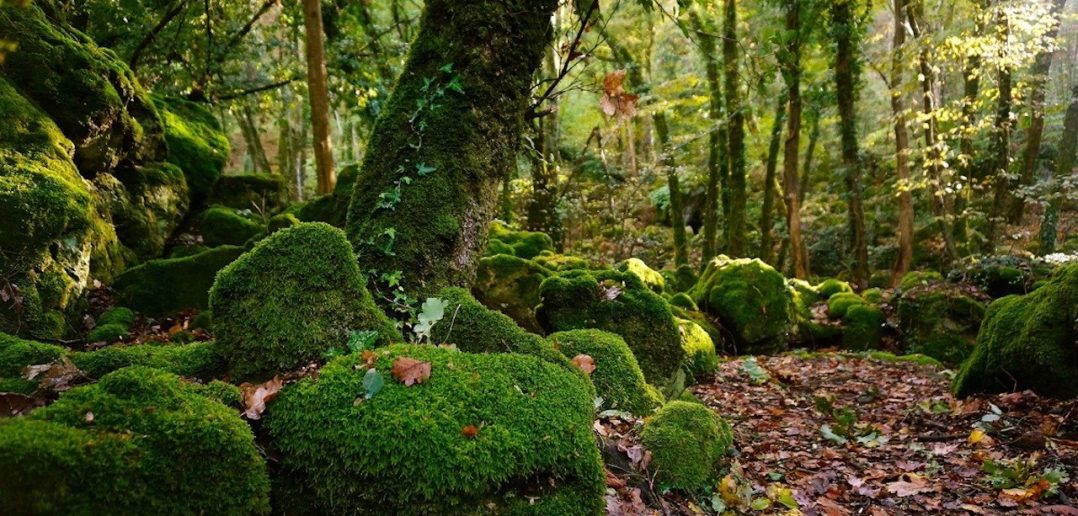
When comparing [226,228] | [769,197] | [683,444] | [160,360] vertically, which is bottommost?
[683,444]

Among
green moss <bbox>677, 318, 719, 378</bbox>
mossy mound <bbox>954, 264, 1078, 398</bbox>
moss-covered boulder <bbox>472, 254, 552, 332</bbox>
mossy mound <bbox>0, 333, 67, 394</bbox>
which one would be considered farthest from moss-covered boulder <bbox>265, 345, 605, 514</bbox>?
mossy mound <bbox>954, 264, 1078, 398</bbox>

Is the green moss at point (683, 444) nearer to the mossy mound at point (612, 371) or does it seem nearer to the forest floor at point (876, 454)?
the forest floor at point (876, 454)

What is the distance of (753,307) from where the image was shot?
9.40 metres

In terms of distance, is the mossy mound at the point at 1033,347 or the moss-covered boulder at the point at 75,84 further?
the moss-covered boulder at the point at 75,84

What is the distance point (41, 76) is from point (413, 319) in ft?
17.4

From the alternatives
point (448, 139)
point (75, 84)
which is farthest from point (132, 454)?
point (75, 84)

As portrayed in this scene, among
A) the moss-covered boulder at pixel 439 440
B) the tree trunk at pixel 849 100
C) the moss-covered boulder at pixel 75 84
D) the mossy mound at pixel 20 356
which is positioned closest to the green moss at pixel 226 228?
the moss-covered boulder at pixel 75 84

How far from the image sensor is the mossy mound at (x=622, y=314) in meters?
5.32

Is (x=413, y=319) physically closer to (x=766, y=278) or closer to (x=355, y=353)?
(x=355, y=353)

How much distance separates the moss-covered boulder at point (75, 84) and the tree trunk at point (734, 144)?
11.0m

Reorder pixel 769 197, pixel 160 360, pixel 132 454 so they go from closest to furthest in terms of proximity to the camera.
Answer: pixel 132 454, pixel 160 360, pixel 769 197

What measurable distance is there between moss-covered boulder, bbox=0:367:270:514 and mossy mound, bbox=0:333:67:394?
83cm

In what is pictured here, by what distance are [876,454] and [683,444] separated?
207 cm

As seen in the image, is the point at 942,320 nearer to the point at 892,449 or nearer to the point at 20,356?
the point at 892,449
